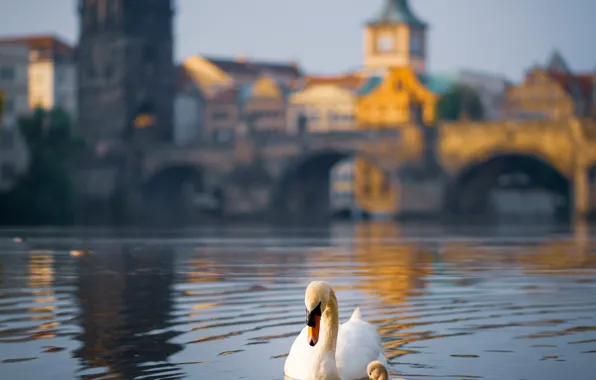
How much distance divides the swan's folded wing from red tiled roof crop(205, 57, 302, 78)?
449 ft

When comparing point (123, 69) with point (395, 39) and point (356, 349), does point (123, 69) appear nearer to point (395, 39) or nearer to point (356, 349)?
point (395, 39)

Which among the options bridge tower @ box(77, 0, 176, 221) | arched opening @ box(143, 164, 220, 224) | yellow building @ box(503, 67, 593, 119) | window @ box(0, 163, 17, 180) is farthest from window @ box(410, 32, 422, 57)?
window @ box(0, 163, 17, 180)

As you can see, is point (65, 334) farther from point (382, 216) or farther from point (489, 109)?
point (489, 109)

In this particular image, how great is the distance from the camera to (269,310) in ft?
78.1

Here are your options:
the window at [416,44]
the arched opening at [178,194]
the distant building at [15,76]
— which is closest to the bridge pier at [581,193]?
the arched opening at [178,194]

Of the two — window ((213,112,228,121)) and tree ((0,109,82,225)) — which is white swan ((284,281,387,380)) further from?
window ((213,112,228,121))

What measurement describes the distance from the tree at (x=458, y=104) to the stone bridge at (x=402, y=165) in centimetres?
1021

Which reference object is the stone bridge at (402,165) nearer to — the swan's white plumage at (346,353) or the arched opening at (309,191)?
the arched opening at (309,191)

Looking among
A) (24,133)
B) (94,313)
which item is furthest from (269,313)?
(24,133)

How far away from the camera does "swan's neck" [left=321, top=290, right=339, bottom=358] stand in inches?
600

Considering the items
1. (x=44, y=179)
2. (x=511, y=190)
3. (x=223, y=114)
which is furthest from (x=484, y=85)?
(x=44, y=179)

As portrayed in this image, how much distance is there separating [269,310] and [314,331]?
29.1 ft

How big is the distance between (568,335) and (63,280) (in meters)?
14.4

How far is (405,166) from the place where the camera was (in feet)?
320
